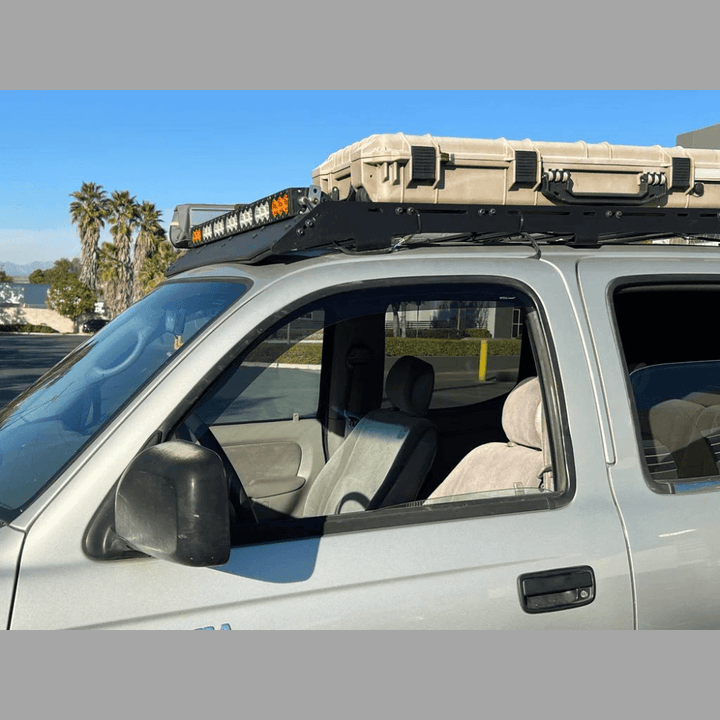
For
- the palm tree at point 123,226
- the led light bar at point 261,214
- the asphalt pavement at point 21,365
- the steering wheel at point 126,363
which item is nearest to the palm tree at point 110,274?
the palm tree at point 123,226

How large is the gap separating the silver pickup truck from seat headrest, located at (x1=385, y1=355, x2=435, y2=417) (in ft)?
0.30

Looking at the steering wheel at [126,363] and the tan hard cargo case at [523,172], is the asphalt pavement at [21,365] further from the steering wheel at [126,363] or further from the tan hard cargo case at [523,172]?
the tan hard cargo case at [523,172]

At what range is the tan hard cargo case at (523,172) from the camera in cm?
224

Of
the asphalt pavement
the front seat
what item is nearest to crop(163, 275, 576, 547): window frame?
the front seat

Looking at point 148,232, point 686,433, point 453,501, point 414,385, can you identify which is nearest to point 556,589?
point 453,501

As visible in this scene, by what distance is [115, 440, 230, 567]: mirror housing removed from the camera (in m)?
1.53

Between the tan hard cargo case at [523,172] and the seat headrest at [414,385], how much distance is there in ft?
2.24

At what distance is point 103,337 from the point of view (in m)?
2.54

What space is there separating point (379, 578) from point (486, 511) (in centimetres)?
35

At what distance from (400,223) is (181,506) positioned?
983mm

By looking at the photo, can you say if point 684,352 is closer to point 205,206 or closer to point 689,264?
point 689,264

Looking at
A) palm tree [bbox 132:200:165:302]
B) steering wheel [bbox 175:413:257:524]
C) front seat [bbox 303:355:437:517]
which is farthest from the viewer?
palm tree [bbox 132:200:165:302]

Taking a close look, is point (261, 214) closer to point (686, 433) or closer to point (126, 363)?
point (126, 363)

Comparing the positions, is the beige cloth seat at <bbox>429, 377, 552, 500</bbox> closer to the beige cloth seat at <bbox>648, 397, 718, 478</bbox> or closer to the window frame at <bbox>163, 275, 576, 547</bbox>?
the window frame at <bbox>163, 275, 576, 547</bbox>
